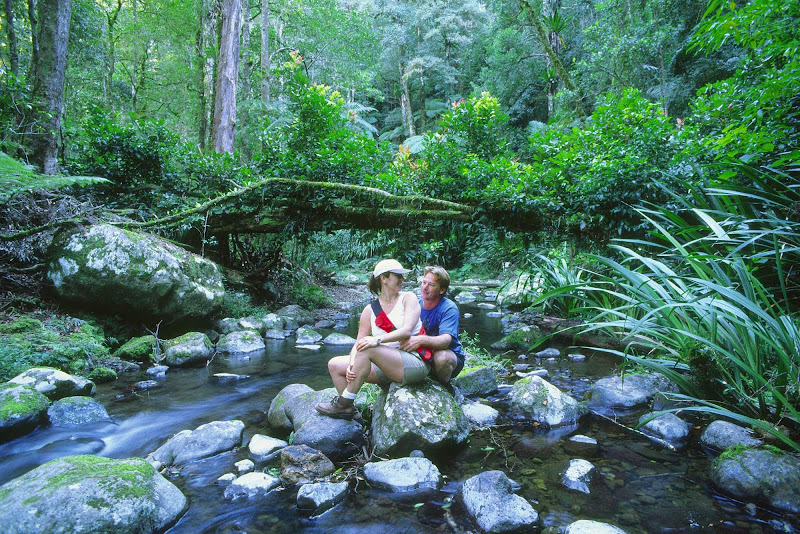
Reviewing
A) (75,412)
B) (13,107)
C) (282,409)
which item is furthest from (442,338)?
(13,107)

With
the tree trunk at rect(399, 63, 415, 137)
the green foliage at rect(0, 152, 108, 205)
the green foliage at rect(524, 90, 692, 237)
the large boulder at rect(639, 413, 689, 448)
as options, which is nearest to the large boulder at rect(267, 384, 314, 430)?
the large boulder at rect(639, 413, 689, 448)

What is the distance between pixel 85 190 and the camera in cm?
832

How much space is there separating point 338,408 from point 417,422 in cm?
70

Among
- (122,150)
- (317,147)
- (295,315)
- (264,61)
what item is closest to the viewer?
(317,147)

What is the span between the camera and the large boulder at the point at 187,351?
630 cm

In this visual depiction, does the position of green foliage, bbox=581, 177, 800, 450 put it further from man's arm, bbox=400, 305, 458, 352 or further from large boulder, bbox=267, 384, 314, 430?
large boulder, bbox=267, 384, 314, 430

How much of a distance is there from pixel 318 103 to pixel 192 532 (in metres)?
7.44

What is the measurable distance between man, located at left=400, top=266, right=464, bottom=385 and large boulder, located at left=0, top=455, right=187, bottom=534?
1.94 m

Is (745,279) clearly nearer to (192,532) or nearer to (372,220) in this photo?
(192,532)

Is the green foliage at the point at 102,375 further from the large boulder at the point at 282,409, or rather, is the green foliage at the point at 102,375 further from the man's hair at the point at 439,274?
the man's hair at the point at 439,274

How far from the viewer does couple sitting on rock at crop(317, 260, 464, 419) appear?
3354mm

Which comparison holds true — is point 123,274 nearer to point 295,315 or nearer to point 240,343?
point 240,343

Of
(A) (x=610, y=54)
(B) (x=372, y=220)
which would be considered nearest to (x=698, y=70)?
(A) (x=610, y=54)

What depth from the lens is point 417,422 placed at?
10.8 ft
